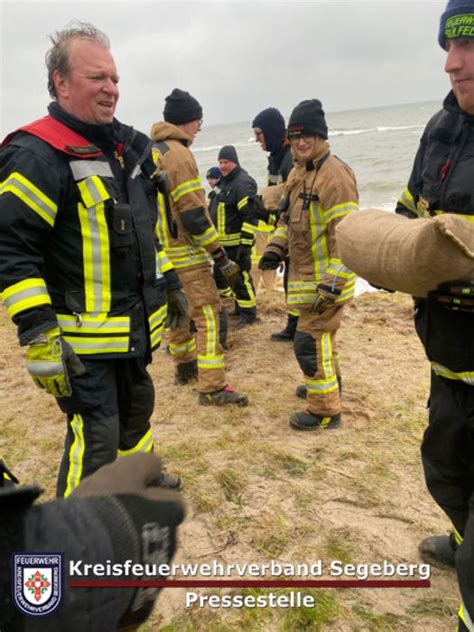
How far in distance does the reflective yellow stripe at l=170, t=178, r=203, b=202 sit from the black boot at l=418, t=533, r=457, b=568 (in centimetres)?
288

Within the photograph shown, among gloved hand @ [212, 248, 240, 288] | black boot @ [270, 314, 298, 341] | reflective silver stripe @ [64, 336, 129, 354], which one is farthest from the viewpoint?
black boot @ [270, 314, 298, 341]

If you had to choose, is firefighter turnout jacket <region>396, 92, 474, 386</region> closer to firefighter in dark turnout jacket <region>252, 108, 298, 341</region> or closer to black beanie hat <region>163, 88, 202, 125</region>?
black beanie hat <region>163, 88, 202, 125</region>

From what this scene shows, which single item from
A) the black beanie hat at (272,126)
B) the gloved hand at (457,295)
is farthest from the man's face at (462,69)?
the black beanie hat at (272,126)

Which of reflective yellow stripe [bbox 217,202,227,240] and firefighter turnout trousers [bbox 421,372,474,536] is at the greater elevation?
reflective yellow stripe [bbox 217,202,227,240]

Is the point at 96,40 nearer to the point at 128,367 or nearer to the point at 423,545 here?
the point at 128,367

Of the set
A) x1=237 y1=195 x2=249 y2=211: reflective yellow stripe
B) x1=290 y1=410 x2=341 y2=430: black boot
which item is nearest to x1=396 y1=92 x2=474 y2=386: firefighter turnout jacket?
x1=290 y1=410 x2=341 y2=430: black boot

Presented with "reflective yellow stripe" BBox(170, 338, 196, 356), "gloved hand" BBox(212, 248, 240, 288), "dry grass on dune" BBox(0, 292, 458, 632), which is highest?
"gloved hand" BBox(212, 248, 240, 288)

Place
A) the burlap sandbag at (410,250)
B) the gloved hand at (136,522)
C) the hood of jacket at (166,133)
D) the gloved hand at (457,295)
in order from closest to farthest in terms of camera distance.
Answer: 1. the gloved hand at (136,522)
2. the burlap sandbag at (410,250)
3. the gloved hand at (457,295)
4. the hood of jacket at (166,133)

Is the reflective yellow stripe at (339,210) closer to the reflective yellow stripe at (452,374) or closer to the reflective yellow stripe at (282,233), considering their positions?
the reflective yellow stripe at (282,233)

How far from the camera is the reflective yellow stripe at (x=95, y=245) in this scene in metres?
2.14

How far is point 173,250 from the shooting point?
4.16 metres

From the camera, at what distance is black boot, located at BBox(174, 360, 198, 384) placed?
4793mm

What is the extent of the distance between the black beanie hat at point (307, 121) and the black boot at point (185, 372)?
2350 mm

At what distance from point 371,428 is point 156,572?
290 centimetres
